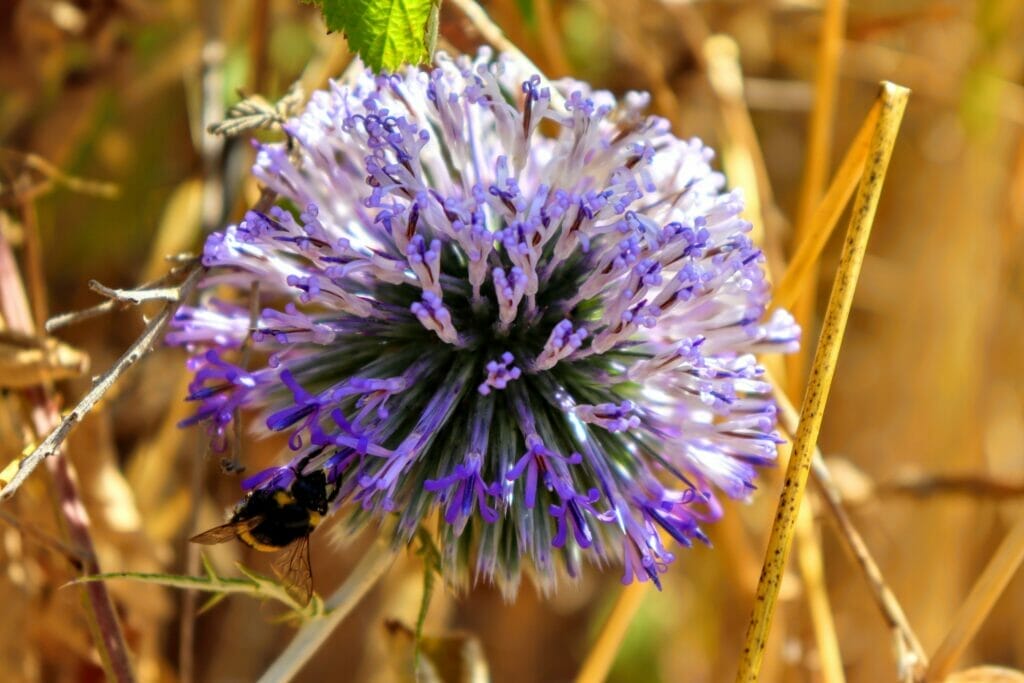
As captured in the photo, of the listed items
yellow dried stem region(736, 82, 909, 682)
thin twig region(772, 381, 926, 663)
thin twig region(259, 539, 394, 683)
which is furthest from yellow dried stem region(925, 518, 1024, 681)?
thin twig region(259, 539, 394, 683)

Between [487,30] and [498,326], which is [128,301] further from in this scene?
[487,30]

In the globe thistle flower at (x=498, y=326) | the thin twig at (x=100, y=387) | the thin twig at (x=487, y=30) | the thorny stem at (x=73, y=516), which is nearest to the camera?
the thin twig at (x=100, y=387)

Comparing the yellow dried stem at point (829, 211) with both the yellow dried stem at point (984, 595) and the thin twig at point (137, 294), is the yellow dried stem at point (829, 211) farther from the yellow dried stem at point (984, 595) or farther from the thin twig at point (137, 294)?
the thin twig at point (137, 294)

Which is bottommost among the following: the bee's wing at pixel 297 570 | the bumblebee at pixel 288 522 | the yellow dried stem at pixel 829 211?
the bee's wing at pixel 297 570

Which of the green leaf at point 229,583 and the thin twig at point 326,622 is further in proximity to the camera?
the thin twig at point 326,622

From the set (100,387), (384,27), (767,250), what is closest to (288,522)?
(100,387)

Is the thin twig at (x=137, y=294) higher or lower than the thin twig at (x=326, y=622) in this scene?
higher

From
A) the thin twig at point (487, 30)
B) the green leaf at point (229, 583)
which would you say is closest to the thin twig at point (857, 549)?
the thin twig at point (487, 30)
